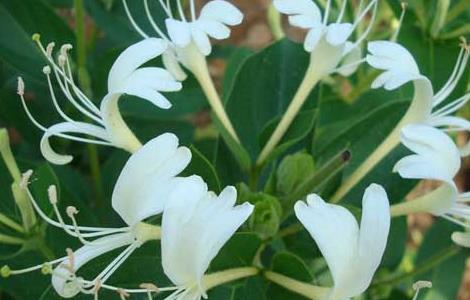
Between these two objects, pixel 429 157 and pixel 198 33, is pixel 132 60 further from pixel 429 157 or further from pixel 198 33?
pixel 429 157

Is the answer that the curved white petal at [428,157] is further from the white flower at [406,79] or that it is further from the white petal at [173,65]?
the white petal at [173,65]

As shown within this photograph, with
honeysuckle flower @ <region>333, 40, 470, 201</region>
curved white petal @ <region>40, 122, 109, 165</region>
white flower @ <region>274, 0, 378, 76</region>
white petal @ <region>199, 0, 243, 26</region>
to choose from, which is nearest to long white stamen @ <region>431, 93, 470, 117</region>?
honeysuckle flower @ <region>333, 40, 470, 201</region>

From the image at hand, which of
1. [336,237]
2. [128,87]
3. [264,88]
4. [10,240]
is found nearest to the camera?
[336,237]

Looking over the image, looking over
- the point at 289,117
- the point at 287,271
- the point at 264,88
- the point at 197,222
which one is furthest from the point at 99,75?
the point at 197,222

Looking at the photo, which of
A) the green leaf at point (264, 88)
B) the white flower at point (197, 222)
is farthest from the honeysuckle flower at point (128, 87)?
the green leaf at point (264, 88)

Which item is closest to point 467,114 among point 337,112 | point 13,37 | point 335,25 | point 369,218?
point 337,112

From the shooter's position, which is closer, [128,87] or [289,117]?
[128,87]
